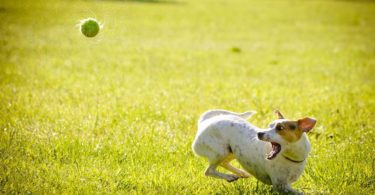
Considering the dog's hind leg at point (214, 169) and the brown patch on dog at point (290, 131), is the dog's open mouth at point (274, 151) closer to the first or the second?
the brown patch on dog at point (290, 131)

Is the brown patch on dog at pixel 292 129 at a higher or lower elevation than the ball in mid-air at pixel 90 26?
lower

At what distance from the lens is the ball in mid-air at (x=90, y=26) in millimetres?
6332

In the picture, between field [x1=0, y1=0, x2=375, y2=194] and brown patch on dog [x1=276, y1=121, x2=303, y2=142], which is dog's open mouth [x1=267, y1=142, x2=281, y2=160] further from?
field [x1=0, y1=0, x2=375, y2=194]

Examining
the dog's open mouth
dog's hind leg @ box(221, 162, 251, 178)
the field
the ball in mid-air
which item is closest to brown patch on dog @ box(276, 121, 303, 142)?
the dog's open mouth

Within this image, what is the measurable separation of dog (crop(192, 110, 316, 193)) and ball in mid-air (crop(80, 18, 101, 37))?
2.09 metres

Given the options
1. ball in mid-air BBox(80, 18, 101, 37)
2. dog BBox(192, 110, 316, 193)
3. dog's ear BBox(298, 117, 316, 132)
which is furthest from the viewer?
ball in mid-air BBox(80, 18, 101, 37)

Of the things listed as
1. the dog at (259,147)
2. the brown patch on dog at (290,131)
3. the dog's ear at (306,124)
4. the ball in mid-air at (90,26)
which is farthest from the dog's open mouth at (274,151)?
the ball in mid-air at (90,26)

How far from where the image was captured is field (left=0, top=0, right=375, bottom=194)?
4.86m

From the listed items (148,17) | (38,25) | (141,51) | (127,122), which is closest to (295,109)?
(127,122)

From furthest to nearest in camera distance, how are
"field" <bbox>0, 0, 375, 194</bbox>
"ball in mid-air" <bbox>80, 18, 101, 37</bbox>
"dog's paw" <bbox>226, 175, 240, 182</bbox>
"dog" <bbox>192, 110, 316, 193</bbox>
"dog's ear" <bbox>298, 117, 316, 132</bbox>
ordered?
"ball in mid-air" <bbox>80, 18, 101, 37</bbox>
"field" <bbox>0, 0, 375, 194</bbox>
"dog's paw" <bbox>226, 175, 240, 182</bbox>
"dog" <bbox>192, 110, 316, 193</bbox>
"dog's ear" <bbox>298, 117, 316, 132</bbox>

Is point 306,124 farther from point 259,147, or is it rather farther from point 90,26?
point 90,26

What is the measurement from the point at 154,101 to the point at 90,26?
6.96 ft

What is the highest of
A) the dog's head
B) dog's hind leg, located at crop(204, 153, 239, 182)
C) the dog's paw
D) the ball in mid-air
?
the ball in mid-air

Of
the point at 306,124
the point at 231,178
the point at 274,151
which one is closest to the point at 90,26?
the point at 231,178
